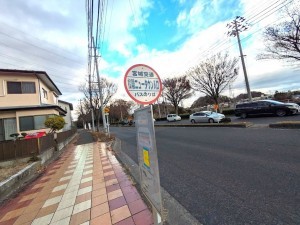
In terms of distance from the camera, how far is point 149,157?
2.59 metres

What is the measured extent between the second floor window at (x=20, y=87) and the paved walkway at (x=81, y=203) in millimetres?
13792

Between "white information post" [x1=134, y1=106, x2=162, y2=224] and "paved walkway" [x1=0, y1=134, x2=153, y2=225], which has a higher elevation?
"white information post" [x1=134, y1=106, x2=162, y2=224]

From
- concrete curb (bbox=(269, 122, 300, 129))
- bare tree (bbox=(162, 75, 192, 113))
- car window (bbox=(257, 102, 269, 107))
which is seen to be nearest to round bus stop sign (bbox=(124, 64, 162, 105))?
concrete curb (bbox=(269, 122, 300, 129))

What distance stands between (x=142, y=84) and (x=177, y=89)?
39.6 meters

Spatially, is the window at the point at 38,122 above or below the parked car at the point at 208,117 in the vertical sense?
above

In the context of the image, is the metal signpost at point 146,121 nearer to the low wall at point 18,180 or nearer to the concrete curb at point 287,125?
the low wall at point 18,180

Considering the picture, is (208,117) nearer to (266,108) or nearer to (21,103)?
(266,108)

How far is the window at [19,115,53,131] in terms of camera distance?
16120 mm

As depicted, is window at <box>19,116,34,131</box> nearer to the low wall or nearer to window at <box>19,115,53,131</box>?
window at <box>19,115,53,131</box>

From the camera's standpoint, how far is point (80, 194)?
177 inches

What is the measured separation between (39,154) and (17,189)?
3.45m

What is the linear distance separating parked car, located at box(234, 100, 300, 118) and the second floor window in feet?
67.2

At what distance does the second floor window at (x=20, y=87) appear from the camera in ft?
53.4

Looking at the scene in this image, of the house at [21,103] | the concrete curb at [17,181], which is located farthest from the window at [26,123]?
the concrete curb at [17,181]
